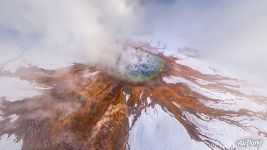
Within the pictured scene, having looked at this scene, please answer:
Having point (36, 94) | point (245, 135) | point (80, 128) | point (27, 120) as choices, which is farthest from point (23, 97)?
point (245, 135)

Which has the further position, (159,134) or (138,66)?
(138,66)

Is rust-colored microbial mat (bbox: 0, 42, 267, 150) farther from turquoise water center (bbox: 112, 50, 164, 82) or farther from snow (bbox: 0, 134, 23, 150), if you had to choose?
turquoise water center (bbox: 112, 50, 164, 82)

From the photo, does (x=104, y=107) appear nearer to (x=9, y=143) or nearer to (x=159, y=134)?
(x=159, y=134)

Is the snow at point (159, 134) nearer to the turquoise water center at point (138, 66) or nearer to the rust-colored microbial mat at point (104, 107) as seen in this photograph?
Answer: the rust-colored microbial mat at point (104, 107)

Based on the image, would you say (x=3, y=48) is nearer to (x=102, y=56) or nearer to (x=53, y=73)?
(x=53, y=73)

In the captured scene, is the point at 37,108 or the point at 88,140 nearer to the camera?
the point at 88,140

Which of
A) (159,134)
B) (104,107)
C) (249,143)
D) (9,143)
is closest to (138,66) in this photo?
(104,107)
